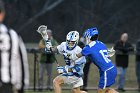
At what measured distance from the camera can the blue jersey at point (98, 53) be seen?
1310cm

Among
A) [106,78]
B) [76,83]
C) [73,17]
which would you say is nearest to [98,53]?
[106,78]

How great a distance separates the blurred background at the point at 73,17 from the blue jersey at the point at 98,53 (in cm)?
1667

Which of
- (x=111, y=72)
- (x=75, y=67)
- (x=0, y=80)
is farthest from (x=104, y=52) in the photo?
(x=0, y=80)

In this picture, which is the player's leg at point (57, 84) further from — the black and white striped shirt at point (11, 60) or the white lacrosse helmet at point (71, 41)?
the black and white striped shirt at point (11, 60)

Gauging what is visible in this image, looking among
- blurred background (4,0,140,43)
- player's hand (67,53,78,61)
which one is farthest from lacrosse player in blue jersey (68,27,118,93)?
blurred background (4,0,140,43)

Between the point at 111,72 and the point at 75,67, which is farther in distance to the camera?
the point at 75,67

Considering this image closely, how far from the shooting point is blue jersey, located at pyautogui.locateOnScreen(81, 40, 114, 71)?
13102mm

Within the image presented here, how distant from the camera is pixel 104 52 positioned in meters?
13.2

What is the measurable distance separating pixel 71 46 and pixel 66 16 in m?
Answer: 18.9

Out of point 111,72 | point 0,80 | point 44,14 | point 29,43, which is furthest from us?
point 44,14

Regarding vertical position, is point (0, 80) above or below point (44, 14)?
below

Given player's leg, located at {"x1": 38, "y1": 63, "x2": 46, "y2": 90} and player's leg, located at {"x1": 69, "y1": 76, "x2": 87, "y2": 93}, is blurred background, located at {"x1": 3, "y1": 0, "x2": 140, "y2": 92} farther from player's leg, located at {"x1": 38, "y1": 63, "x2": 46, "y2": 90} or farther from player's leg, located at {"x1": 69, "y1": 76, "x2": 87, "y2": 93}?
player's leg, located at {"x1": 69, "y1": 76, "x2": 87, "y2": 93}

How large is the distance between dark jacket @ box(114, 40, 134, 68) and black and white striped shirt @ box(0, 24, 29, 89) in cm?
1022

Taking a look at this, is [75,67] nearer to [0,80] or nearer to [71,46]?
[71,46]
